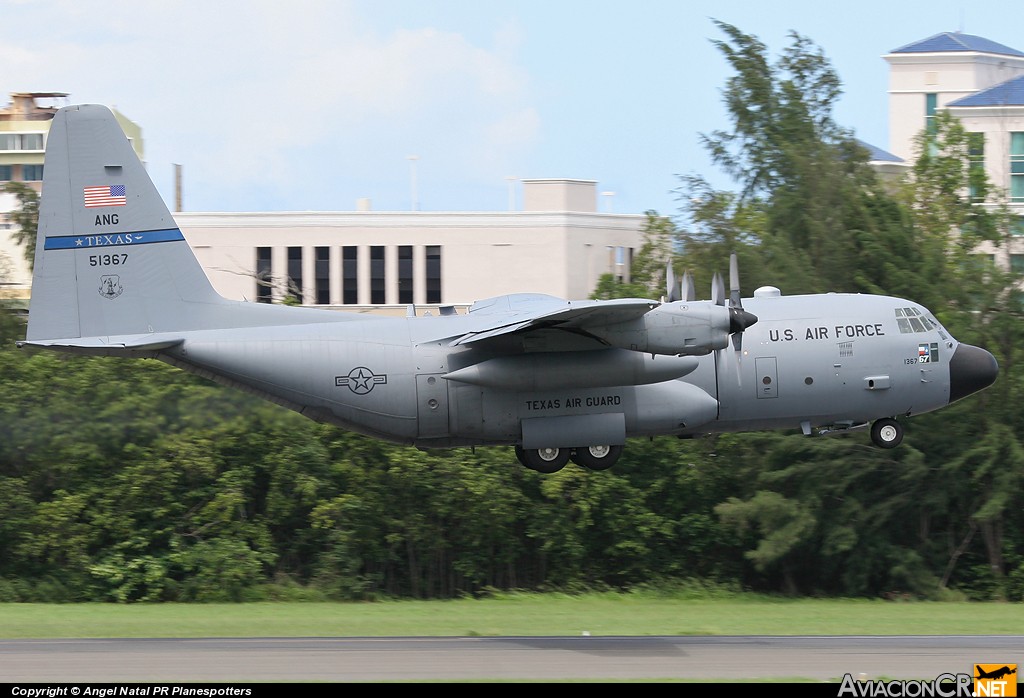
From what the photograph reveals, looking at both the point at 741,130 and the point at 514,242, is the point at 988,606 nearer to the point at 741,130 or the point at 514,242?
the point at 741,130

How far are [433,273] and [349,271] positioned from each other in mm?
3518

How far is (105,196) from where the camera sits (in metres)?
22.3

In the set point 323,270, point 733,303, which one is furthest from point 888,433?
point 323,270

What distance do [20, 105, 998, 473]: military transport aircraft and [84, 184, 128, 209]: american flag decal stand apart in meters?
0.03

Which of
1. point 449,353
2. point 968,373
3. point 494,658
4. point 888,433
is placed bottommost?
point 494,658

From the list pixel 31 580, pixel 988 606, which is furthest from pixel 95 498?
pixel 988 606

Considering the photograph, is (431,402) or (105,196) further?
(105,196)

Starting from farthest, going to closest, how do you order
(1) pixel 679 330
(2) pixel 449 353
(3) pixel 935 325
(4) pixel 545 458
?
1. (3) pixel 935 325
2. (4) pixel 545 458
3. (2) pixel 449 353
4. (1) pixel 679 330

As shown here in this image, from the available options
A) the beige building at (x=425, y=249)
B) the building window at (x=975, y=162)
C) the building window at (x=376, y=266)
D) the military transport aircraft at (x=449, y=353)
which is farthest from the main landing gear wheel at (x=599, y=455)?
the building window at (x=376, y=266)

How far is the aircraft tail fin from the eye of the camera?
71.7 feet

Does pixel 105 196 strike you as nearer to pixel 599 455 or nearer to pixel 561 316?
pixel 561 316

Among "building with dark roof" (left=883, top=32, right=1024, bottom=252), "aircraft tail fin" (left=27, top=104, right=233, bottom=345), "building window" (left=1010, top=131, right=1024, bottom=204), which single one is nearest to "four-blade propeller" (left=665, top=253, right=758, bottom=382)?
"aircraft tail fin" (left=27, top=104, right=233, bottom=345)

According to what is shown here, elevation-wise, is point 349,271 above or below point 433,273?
above

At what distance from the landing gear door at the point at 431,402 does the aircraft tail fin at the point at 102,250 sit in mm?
3825
